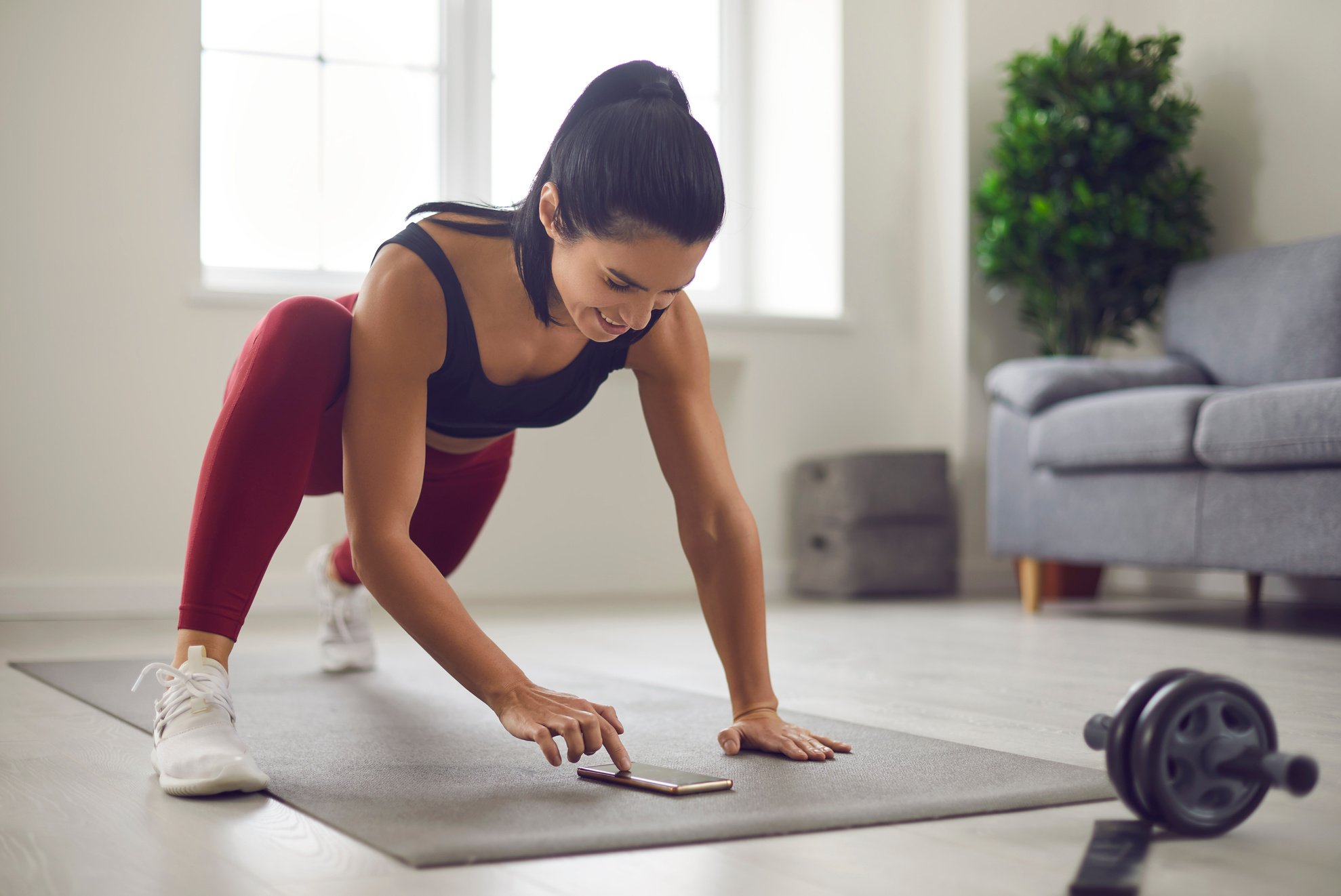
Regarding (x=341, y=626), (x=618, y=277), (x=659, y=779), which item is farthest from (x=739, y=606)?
(x=341, y=626)

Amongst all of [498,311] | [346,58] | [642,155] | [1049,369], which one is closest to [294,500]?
[498,311]

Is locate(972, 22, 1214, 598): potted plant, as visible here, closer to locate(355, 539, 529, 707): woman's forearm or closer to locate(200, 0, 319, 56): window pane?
locate(200, 0, 319, 56): window pane

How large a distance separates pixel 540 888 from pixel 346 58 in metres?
3.36

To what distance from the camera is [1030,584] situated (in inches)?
130

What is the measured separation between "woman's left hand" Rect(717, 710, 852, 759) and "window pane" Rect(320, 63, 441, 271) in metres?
2.70

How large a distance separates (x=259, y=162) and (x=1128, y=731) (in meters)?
3.30

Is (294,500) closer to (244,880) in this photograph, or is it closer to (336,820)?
(336,820)

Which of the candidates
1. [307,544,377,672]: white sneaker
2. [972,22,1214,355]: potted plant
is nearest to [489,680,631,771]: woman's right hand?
[307,544,377,672]: white sneaker

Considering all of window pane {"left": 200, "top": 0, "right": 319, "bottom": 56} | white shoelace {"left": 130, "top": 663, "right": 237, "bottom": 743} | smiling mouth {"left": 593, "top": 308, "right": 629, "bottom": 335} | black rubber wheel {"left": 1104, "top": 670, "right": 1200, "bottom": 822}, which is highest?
window pane {"left": 200, "top": 0, "right": 319, "bottom": 56}

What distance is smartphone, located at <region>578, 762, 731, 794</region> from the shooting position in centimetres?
114

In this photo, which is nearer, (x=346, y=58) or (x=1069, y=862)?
(x=1069, y=862)

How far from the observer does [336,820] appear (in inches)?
41.4

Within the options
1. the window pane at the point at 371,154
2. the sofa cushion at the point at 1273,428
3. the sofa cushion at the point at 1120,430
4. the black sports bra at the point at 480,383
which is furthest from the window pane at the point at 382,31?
the black sports bra at the point at 480,383

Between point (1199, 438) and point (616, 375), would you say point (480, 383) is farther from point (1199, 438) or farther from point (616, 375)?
point (616, 375)
